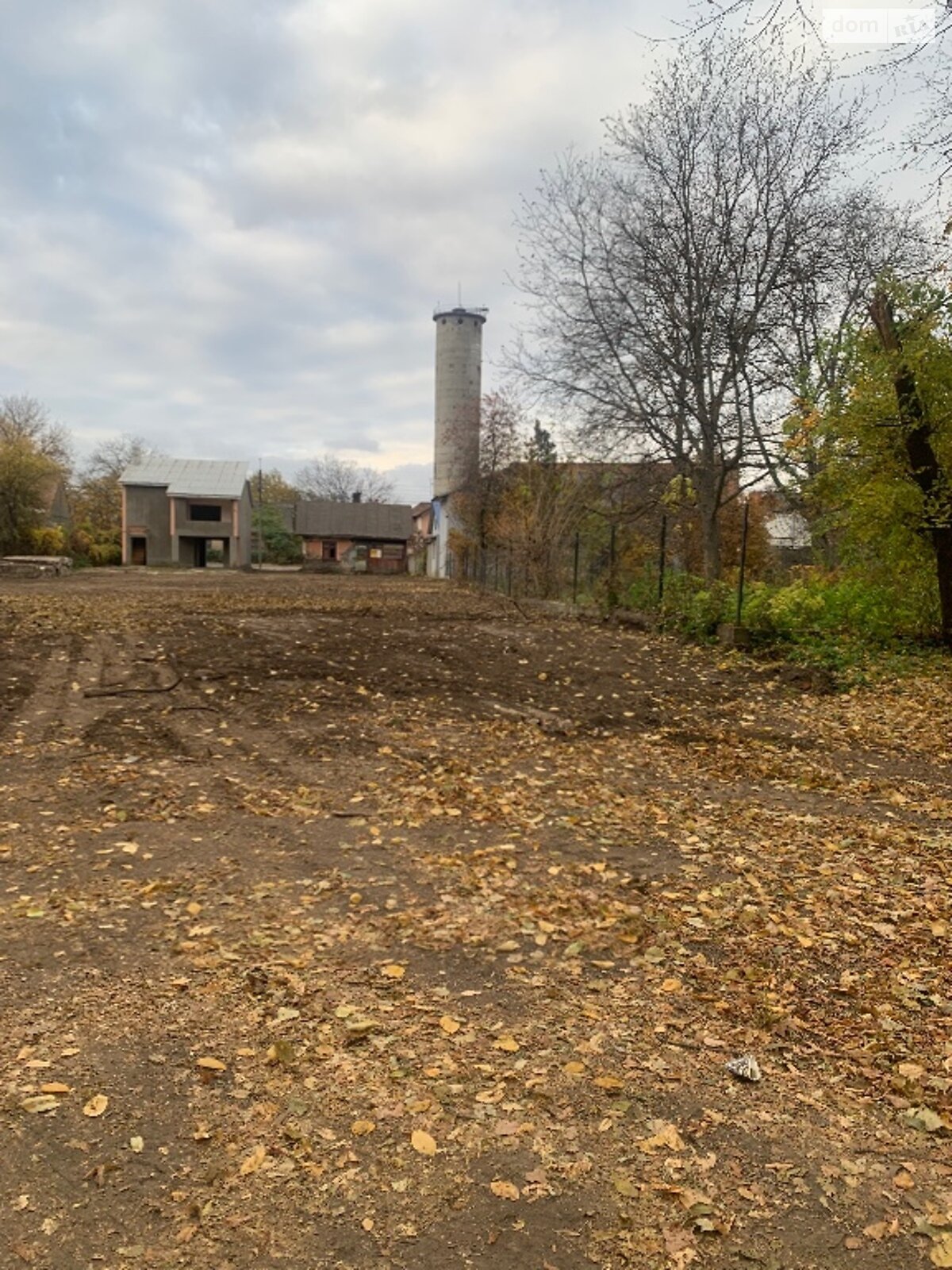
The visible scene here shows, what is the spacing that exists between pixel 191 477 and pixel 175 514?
2.95 meters

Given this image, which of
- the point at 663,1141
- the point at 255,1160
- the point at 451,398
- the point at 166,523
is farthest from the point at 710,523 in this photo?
the point at 166,523

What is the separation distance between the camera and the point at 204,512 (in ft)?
163

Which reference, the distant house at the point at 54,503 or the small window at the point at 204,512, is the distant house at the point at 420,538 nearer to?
the small window at the point at 204,512

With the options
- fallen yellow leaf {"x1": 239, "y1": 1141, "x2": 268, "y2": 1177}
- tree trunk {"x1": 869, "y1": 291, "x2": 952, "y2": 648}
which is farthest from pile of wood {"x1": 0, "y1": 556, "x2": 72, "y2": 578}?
fallen yellow leaf {"x1": 239, "y1": 1141, "x2": 268, "y2": 1177}

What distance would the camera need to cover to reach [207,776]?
6258 millimetres

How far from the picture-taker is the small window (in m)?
49.4

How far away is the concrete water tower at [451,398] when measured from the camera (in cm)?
4788

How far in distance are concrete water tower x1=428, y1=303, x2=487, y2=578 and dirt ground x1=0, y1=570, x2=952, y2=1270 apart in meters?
39.9

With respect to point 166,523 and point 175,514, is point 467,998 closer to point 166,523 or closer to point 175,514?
point 175,514

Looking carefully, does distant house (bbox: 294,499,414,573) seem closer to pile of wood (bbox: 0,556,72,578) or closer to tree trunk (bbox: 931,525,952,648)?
pile of wood (bbox: 0,556,72,578)

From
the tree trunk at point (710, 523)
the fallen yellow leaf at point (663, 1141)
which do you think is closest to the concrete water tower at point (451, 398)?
the tree trunk at point (710, 523)

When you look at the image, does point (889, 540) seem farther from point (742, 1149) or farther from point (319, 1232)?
point (319, 1232)

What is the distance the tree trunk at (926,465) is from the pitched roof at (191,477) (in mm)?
43182

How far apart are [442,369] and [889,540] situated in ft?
145
